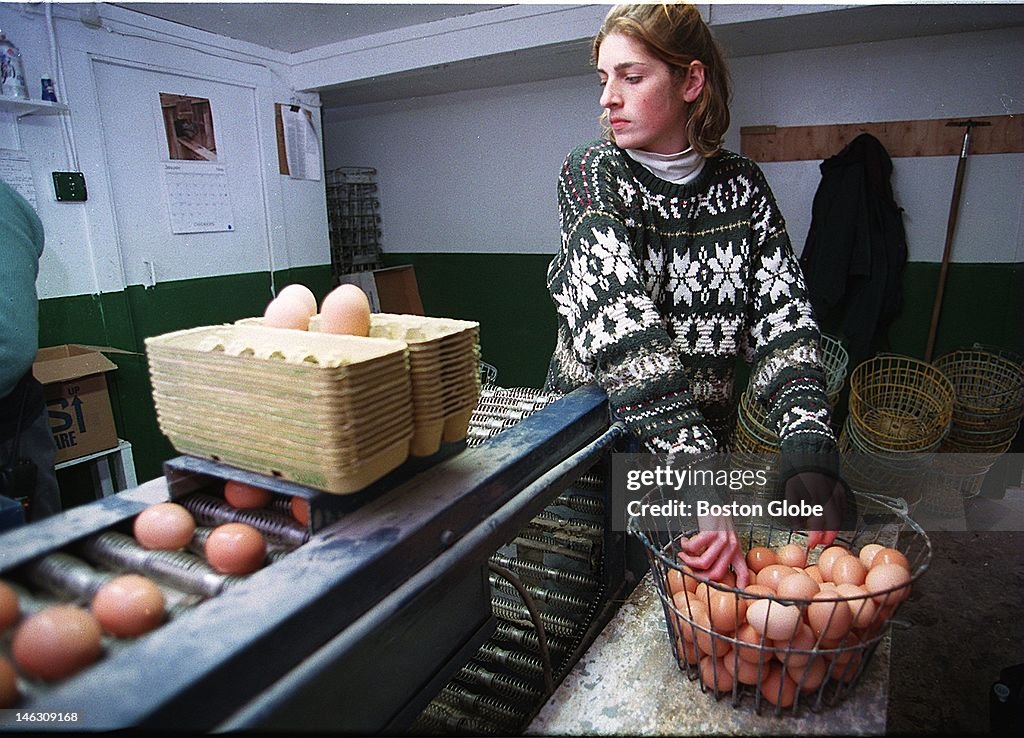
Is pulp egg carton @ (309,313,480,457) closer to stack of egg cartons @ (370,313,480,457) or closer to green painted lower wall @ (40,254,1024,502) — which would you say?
stack of egg cartons @ (370,313,480,457)

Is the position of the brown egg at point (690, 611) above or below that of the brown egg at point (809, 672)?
above

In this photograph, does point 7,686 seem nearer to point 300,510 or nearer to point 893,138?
point 300,510

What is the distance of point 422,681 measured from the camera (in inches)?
35.2

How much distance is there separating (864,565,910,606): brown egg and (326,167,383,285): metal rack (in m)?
4.84

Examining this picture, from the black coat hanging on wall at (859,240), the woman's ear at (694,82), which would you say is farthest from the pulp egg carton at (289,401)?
the black coat hanging on wall at (859,240)

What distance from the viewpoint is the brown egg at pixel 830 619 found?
0.84 m

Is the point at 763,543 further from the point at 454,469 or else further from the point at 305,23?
the point at 305,23

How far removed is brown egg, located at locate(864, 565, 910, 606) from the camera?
860 millimetres

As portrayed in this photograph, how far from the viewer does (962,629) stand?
2512 millimetres

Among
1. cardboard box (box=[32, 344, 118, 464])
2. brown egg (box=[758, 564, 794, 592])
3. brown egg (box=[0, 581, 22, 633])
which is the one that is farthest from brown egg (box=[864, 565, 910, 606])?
cardboard box (box=[32, 344, 118, 464])

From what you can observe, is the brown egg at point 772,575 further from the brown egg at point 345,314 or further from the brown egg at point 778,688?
the brown egg at point 345,314

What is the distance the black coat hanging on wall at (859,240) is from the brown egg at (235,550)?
12.5ft

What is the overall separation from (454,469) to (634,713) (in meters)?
0.44

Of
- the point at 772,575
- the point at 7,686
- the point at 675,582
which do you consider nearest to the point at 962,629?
the point at 772,575
